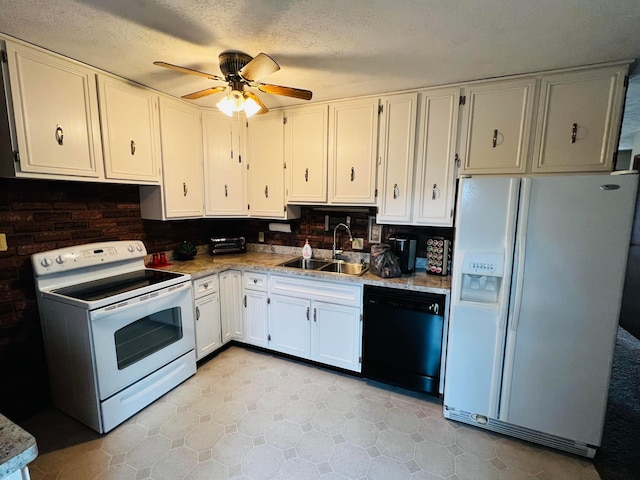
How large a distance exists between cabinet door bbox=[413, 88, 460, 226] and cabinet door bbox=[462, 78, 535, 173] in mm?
100

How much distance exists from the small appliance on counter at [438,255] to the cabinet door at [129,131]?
239cm

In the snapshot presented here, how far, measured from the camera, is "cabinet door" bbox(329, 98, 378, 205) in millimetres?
2541

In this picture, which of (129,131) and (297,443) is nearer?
(297,443)

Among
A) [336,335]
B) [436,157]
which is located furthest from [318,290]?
[436,157]

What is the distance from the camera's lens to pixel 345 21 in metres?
1.47

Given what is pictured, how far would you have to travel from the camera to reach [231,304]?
9.70ft

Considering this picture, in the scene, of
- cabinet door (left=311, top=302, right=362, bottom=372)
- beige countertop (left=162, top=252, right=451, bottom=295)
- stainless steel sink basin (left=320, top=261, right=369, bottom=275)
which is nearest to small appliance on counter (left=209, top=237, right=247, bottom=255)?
beige countertop (left=162, top=252, right=451, bottom=295)

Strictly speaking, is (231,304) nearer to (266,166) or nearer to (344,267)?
(344,267)

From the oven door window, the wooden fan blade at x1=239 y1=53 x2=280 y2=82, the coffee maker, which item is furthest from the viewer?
the coffee maker

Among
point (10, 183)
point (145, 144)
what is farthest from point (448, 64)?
point (10, 183)

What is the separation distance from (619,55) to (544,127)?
0.48 meters

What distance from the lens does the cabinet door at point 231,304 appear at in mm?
2887

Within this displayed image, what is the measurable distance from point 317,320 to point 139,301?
1.38m

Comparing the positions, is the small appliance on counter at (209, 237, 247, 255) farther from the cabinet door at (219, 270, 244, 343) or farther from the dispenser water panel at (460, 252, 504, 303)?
the dispenser water panel at (460, 252, 504, 303)
